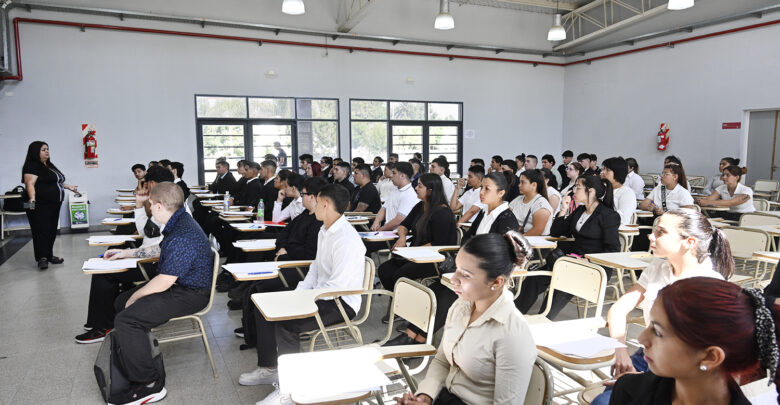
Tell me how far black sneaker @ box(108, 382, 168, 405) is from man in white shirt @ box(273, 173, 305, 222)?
2.44 metres

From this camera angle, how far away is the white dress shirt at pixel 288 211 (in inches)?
210

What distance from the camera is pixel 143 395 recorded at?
2.89 m

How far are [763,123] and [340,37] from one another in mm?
8856

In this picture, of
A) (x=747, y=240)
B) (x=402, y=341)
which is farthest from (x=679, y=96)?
(x=402, y=341)

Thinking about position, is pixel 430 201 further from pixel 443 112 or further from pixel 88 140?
pixel 443 112

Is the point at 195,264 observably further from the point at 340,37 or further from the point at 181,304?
the point at 340,37

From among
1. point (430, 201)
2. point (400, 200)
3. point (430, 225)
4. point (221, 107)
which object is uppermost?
point (221, 107)

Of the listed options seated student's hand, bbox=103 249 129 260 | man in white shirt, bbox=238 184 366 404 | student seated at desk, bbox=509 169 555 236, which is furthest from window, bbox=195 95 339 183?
man in white shirt, bbox=238 184 366 404

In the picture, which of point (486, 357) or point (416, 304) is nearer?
point (486, 357)

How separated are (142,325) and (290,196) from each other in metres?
2.70

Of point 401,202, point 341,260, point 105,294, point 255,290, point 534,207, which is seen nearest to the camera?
point 341,260

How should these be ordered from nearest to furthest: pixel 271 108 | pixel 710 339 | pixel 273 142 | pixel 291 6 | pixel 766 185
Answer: pixel 710 339 → pixel 291 6 → pixel 766 185 → pixel 271 108 → pixel 273 142

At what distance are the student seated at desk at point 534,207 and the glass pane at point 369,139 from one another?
7.25 meters

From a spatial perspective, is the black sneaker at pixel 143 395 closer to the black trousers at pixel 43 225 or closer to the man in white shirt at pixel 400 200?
the man in white shirt at pixel 400 200
